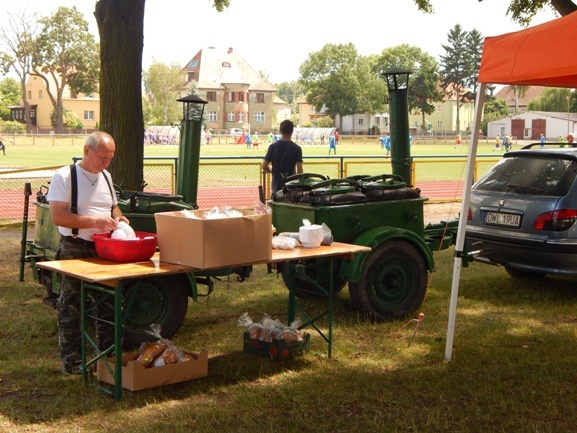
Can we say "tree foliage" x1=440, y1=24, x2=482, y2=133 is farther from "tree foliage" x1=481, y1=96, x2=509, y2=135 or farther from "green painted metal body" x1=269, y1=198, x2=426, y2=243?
"green painted metal body" x1=269, y1=198, x2=426, y2=243

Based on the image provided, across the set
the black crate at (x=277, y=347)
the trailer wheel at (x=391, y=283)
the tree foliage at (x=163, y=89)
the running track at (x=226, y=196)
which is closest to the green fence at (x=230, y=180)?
the running track at (x=226, y=196)

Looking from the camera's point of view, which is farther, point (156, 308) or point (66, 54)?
point (66, 54)

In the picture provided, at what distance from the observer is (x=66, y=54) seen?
9881cm

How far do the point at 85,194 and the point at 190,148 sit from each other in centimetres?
465

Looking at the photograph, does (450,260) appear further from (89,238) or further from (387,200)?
(89,238)

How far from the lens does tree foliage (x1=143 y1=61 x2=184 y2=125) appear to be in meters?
108

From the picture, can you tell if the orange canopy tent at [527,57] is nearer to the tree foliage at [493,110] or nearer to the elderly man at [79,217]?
the elderly man at [79,217]

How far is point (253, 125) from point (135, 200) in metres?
131

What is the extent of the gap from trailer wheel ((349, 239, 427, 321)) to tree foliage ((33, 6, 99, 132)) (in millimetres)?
91716

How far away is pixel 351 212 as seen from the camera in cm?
780

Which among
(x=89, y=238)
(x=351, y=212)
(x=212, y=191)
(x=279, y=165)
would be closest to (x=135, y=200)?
(x=89, y=238)

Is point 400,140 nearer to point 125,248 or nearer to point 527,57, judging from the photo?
point 527,57

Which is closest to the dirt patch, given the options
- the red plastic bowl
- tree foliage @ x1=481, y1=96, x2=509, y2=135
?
the red plastic bowl

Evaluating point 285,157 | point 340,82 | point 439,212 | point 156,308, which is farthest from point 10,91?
point 156,308
